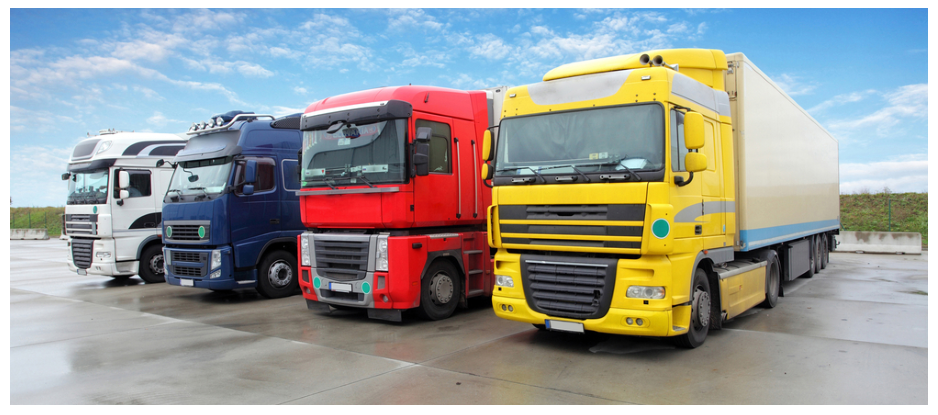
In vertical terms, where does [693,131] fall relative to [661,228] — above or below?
above

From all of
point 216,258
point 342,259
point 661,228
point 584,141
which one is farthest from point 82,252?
point 661,228

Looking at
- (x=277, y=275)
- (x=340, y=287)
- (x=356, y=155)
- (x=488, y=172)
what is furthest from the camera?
(x=277, y=275)

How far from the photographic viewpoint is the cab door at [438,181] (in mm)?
8062

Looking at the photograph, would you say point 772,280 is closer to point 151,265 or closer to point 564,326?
point 564,326

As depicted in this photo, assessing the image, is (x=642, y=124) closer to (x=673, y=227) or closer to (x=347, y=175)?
(x=673, y=227)

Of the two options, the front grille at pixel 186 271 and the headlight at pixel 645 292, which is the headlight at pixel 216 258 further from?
the headlight at pixel 645 292

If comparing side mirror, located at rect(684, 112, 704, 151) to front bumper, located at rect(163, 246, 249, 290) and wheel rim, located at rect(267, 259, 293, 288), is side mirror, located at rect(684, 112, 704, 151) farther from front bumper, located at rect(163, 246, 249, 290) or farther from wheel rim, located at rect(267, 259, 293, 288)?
wheel rim, located at rect(267, 259, 293, 288)

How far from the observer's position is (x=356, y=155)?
815cm

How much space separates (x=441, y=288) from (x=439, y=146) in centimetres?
200

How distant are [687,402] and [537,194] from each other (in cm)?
250

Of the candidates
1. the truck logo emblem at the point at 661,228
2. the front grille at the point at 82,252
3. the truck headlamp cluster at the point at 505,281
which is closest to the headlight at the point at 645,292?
the truck logo emblem at the point at 661,228

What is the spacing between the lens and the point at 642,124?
5.89 m

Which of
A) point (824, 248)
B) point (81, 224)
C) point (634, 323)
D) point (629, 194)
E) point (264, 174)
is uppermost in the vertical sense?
point (264, 174)

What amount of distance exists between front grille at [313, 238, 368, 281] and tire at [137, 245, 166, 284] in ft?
22.3
